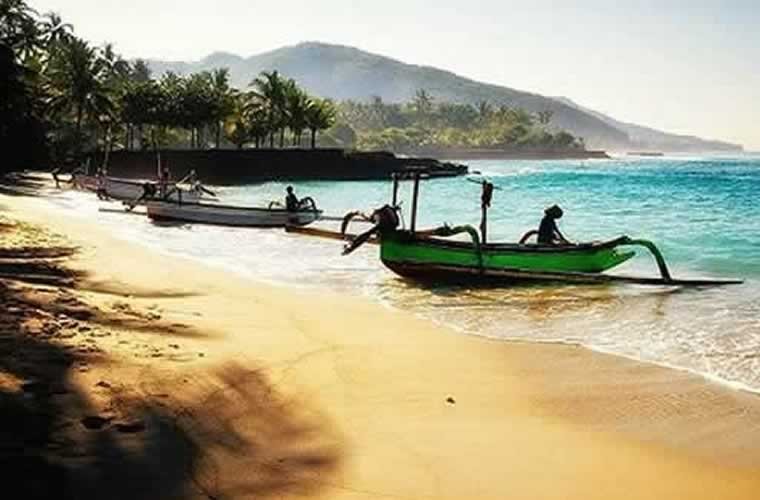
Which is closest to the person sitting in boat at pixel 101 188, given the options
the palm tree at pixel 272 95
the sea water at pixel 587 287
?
the sea water at pixel 587 287

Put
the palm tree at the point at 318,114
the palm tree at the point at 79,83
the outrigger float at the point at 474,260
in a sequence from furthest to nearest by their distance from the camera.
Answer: the palm tree at the point at 318,114 → the palm tree at the point at 79,83 → the outrigger float at the point at 474,260

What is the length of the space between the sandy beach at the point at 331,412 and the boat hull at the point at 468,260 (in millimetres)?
5434

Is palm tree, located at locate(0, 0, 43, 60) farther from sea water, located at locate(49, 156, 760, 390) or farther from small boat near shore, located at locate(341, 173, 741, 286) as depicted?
small boat near shore, located at locate(341, 173, 741, 286)

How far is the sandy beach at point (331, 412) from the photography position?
578 centimetres

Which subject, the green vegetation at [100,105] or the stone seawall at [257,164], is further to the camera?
the stone seawall at [257,164]

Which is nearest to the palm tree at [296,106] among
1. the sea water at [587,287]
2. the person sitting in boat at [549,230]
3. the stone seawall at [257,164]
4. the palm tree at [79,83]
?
the stone seawall at [257,164]

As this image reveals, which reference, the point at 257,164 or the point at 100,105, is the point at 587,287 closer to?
the point at 100,105

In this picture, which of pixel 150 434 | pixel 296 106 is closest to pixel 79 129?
pixel 296 106

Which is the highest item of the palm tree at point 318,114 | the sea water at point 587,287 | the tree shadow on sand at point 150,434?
the palm tree at point 318,114

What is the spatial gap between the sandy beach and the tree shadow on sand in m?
0.02

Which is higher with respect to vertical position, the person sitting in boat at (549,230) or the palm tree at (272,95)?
the palm tree at (272,95)

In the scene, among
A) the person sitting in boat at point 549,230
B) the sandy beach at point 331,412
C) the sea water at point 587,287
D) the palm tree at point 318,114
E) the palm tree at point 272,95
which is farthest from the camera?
the palm tree at point 318,114

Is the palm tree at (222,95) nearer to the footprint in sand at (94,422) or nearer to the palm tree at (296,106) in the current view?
the palm tree at (296,106)

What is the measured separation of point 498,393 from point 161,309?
5.61m
